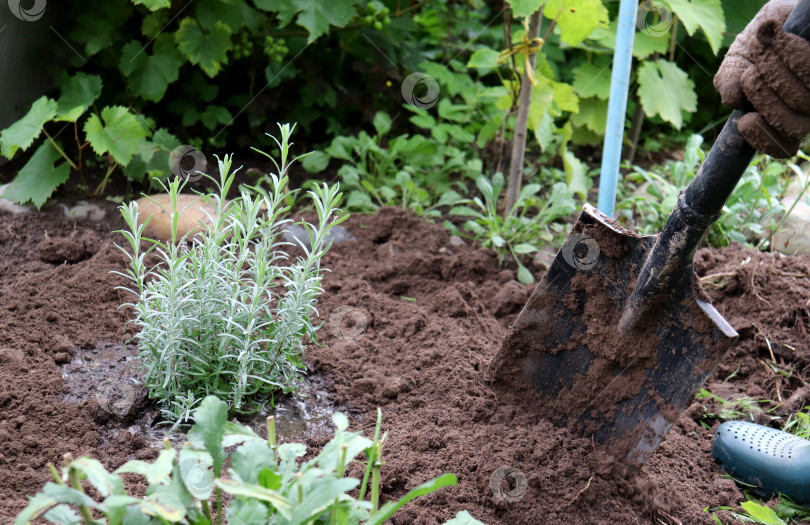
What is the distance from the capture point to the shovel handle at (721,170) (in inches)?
61.4

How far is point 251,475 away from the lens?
4.17ft

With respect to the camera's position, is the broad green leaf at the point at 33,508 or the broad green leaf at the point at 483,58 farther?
the broad green leaf at the point at 483,58

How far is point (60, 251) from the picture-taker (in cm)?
268

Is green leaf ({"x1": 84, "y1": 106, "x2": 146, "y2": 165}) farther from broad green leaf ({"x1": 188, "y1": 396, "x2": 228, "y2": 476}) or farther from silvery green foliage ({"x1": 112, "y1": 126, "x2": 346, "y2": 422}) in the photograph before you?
Answer: broad green leaf ({"x1": 188, "y1": 396, "x2": 228, "y2": 476})

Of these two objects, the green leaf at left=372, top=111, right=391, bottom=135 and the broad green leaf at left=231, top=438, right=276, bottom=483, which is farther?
the green leaf at left=372, top=111, right=391, bottom=135

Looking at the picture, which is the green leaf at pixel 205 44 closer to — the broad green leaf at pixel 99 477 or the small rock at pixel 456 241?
the small rock at pixel 456 241

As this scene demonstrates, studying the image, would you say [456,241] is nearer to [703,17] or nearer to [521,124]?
[521,124]

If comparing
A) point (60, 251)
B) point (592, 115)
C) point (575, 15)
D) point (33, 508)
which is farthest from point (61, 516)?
point (592, 115)

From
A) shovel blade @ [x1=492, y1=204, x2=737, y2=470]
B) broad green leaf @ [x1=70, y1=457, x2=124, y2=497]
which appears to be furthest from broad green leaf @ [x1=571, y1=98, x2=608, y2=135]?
broad green leaf @ [x1=70, y1=457, x2=124, y2=497]

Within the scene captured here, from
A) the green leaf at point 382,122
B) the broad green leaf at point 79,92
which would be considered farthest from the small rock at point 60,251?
the green leaf at point 382,122

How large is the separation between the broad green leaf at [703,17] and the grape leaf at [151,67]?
2404 millimetres

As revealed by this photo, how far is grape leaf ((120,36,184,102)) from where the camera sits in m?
3.32

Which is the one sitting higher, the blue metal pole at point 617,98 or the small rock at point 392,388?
the blue metal pole at point 617,98

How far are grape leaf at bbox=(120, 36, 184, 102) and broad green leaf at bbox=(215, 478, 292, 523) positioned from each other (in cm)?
259
